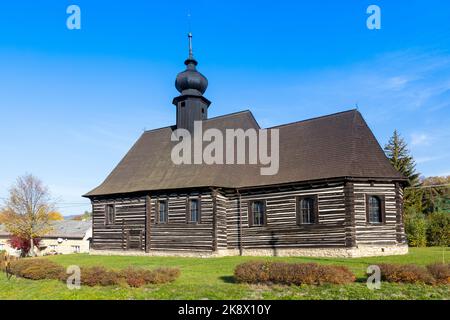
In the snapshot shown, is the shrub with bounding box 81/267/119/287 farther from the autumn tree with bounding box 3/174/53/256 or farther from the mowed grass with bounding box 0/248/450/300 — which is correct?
the autumn tree with bounding box 3/174/53/256

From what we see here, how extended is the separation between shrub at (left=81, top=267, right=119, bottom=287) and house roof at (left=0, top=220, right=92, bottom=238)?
4546 cm

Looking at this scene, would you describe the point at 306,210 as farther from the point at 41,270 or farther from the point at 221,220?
→ the point at 41,270

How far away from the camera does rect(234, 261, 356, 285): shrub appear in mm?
12477

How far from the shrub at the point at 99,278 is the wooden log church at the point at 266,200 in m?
11.4

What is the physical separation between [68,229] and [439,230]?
49433 mm

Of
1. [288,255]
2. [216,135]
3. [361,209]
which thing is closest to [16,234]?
[216,135]

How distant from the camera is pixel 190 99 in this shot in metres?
32.6

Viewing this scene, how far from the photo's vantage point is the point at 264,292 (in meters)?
12.0

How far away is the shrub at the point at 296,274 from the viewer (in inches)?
491

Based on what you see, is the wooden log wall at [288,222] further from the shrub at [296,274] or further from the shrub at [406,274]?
the shrub at [296,274]

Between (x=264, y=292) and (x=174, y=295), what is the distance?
2.75 metres

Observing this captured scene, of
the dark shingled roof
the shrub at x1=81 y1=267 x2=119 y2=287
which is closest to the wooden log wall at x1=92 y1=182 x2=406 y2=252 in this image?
the dark shingled roof

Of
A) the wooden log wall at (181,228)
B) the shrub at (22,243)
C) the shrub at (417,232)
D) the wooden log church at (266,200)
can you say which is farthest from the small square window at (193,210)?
the shrub at (22,243)
